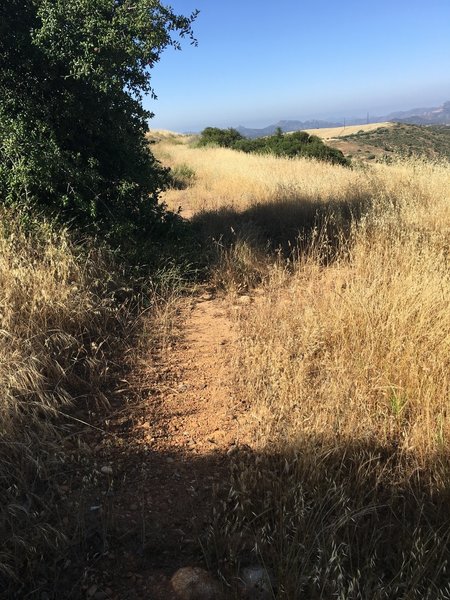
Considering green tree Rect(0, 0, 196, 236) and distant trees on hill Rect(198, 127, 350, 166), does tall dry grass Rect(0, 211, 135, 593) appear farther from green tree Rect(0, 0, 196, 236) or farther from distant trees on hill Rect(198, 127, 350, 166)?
distant trees on hill Rect(198, 127, 350, 166)

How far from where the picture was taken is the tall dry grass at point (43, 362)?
2008 millimetres

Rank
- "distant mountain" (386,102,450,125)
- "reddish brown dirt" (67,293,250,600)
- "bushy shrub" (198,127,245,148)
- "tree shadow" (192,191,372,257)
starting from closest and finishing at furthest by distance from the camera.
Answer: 1. "reddish brown dirt" (67,293,250,600)
2. "tree shadow" (192,191,372,257)
3. "bushy shrub" (198,127,245,148)
4. "distant mountain" (386,102,450,125)

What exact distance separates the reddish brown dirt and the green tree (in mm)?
2095

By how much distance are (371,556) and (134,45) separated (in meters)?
4.71

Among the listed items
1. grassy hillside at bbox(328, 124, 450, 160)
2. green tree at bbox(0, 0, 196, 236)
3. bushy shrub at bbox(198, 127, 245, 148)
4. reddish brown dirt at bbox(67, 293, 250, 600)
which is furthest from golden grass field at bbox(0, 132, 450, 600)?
grassy hillside at bbox(328, 124, 450, 160)

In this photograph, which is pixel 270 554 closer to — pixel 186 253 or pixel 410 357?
pixel 410 357

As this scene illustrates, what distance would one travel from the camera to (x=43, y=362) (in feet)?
9.81

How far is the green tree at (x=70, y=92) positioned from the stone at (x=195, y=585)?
3581 mm

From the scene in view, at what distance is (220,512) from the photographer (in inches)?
84.0

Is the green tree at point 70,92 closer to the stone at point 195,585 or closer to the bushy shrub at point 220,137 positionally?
the stone at point 195,585

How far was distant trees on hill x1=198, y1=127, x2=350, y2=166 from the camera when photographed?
16.5m

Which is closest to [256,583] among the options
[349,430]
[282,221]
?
[349,430]

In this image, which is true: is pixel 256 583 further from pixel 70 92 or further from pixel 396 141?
pixel 396 141

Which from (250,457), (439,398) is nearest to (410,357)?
(439,398)
